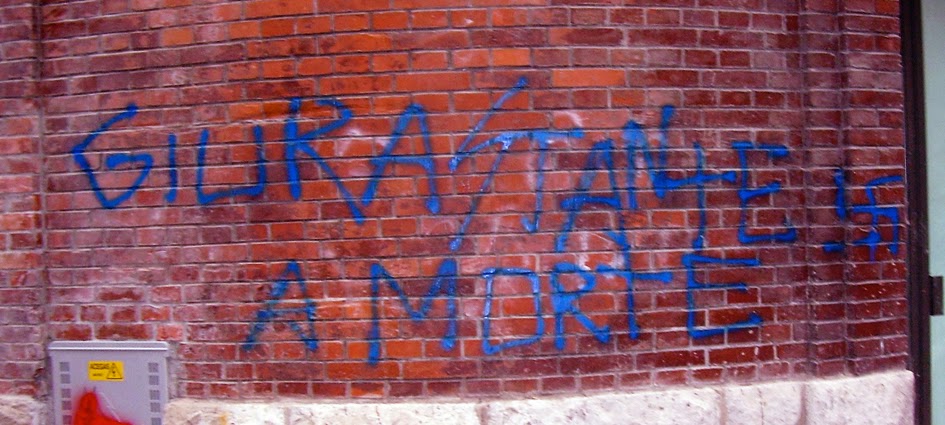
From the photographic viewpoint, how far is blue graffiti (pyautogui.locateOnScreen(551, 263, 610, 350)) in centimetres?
322

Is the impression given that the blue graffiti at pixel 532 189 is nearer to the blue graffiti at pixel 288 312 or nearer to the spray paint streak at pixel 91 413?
the blue graffiti at pixel 288 312

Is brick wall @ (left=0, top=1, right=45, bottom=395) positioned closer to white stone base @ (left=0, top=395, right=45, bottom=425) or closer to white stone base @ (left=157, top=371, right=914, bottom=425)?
white stone base @ (left=0, top=395, right=45, bottom=425)

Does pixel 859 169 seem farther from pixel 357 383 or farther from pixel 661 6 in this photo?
pixel 357 383

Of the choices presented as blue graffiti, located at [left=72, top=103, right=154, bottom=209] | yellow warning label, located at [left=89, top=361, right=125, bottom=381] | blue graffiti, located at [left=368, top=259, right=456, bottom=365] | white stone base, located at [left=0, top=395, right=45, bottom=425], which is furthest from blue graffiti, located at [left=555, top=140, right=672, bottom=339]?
white stone base, located at [left=0, top=395, right=45, bottom=425]

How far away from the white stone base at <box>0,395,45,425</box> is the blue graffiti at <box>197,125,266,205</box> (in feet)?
4.34

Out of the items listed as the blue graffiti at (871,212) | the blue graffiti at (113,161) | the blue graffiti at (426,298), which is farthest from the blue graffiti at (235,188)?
the blue graffiti at (871,212)

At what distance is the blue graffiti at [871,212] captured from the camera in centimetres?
348

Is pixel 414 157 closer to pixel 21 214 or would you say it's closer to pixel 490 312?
pixel 490 312

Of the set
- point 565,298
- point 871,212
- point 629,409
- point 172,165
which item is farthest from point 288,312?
point 871,212

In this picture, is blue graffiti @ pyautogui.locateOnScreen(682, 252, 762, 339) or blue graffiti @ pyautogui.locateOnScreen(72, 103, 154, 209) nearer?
blue graffiti @ pyautogui.locateOnScreen(682, 252, 762, 339)

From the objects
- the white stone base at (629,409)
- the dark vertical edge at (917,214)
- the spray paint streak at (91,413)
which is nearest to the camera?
the white stone base at (629,409)

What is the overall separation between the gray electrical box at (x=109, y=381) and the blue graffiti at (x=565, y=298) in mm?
1810

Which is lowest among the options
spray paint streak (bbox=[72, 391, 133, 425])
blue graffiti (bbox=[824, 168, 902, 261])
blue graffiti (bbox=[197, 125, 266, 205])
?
spray paint streak (bbox=[72, 391, 133, 425])

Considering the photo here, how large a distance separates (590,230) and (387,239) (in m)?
0.90
